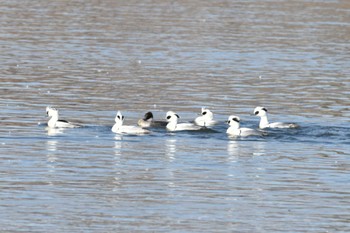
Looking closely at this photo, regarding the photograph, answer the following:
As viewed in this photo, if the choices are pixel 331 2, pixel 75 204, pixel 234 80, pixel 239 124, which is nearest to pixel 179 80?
pixel 234 80

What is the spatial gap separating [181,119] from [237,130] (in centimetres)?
223

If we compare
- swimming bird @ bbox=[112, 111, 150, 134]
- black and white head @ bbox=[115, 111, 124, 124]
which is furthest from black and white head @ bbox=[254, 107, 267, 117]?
black and white head @ bbox=[115, 111, 124, 124]

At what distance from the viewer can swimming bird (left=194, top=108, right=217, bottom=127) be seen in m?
22.2

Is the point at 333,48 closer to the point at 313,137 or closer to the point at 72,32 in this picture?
the point at 72,32

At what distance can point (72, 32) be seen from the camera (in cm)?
4134

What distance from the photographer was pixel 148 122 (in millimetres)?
22484

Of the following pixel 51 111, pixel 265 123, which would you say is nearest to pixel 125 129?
pixel 51 111

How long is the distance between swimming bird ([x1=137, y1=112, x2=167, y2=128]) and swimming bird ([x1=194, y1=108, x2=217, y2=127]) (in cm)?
64

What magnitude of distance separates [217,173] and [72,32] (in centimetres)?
2447

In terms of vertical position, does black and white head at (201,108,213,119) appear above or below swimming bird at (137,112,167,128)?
above

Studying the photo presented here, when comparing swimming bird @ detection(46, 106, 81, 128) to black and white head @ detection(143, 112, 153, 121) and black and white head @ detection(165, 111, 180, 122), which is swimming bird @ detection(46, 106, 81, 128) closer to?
black and white head @ detection(143, 112, 153, 121)

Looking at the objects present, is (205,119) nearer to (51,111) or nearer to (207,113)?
(207,113)

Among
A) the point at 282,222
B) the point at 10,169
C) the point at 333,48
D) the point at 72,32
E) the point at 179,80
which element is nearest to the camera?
the point at 282,222

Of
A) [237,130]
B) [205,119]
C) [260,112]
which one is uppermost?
[260,112]
